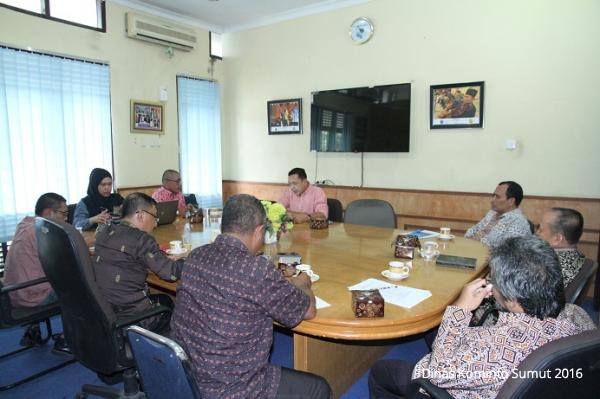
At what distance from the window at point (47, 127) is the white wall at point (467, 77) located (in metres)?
2.20

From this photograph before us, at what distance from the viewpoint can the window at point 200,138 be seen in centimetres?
541

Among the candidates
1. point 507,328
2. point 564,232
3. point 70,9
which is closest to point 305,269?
point 507,328

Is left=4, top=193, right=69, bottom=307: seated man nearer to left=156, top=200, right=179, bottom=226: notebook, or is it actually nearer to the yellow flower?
left=156, top=200, right=179, bottom=226: notebook

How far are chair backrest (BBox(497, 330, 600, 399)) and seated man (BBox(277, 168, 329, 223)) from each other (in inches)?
104

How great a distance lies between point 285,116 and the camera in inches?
210

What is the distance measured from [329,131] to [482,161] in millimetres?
1788

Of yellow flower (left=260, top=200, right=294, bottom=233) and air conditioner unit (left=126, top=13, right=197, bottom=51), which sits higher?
air conditioner unit (left=126, top=13, right=197, bottom=51)

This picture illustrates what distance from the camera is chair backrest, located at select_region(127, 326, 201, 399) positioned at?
1.11m

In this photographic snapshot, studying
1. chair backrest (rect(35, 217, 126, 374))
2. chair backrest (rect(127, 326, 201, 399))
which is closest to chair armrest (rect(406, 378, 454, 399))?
chair backrest (rect(127, 326, 201, 399))

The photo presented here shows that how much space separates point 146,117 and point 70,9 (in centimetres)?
135

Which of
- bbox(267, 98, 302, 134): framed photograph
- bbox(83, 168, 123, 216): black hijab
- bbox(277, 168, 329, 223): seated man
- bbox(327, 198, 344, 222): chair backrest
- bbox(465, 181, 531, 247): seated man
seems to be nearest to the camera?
bbox(465, 181, 531, 247): seated man

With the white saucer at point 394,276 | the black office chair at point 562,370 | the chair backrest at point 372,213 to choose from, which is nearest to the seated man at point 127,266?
the white saucer at point 394,276

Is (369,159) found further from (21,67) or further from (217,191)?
(21,67)

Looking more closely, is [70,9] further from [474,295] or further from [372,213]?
[474,295]
